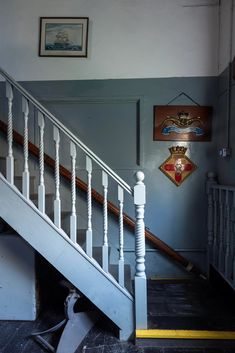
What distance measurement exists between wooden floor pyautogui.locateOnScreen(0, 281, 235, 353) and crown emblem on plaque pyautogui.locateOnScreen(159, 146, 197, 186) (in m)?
1.06

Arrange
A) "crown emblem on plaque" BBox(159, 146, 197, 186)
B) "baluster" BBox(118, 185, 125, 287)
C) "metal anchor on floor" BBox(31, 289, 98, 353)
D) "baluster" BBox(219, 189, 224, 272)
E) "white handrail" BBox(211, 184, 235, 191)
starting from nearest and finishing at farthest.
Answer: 1. "metal anchor on floor" BBox(31, 289, 98, 353)
2. "baluster" BBox(118, 185, 125, 287)
3. "white handrail" BBox(211, 184, 235, 191)
4. "baluster" BBox(219, 189, 224, 272)
5. "crown emblem on plaque" BBox(159, 146, 197, 186)

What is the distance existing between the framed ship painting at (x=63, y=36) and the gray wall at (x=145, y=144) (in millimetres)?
321

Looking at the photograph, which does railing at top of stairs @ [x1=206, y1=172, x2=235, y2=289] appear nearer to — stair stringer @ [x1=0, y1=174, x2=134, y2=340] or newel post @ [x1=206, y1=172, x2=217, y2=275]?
newel post @ [x1=206, y1=172, x2=217, y2=275]

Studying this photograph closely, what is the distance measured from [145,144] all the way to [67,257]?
4.60 ft

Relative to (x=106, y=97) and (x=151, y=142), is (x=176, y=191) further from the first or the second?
(x=106, y=97)

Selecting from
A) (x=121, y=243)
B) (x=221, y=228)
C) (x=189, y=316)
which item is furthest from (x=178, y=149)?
(x=189, y=316)

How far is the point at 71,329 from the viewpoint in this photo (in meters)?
1.85

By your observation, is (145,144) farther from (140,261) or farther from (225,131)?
(140,261)

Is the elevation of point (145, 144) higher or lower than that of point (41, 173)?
higher

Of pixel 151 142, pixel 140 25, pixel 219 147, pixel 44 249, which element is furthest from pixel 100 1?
pixel 44 249

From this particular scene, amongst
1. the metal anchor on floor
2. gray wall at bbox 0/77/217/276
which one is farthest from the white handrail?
the metal anchor on floor

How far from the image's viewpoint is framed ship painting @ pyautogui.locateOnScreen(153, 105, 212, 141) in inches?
106

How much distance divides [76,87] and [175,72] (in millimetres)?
1024

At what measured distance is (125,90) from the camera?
9.01 ft
